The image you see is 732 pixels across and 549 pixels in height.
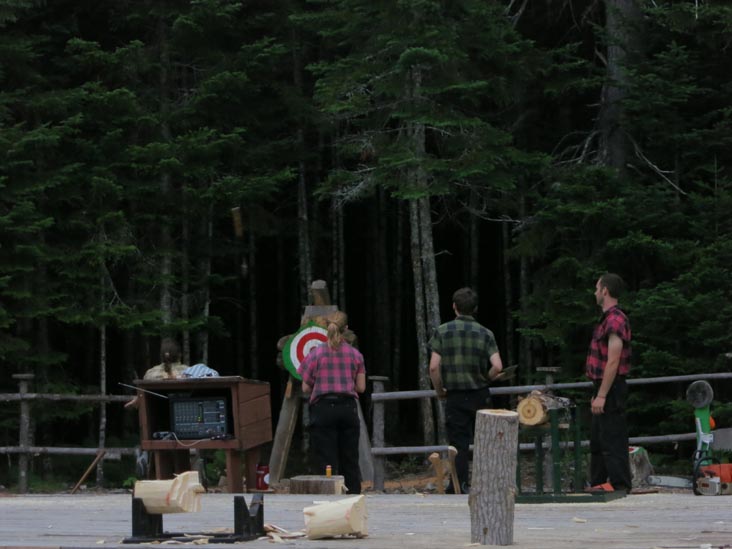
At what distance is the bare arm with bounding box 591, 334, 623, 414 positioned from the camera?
33.1 ft

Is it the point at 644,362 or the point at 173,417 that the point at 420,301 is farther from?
the point at 173,417

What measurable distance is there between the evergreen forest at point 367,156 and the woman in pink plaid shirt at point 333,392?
20.4ft

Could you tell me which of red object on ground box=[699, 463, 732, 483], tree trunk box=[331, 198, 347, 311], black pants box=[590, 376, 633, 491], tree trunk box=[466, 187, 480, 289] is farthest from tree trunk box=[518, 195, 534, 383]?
black pants box=[590, 376, 633, 491]

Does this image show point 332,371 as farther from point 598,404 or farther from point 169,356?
point 169,356

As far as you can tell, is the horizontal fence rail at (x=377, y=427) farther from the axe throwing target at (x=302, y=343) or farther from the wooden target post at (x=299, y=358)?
the axe throwing target at (x=302, y=343)

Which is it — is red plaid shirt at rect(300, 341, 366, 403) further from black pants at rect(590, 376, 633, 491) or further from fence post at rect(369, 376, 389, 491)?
fence post at rect(369, 376, 389, 491)

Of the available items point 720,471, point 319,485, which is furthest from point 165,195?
point 720,471

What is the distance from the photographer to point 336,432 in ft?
37.3

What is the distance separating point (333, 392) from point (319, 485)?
767mm

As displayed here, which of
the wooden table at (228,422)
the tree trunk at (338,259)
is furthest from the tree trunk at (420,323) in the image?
the wooden table at (228,422)

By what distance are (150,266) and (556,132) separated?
6673mm

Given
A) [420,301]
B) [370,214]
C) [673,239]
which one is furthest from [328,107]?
[370,214]

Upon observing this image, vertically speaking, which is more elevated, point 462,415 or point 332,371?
point 332,371

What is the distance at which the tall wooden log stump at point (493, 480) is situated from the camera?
668 cm
